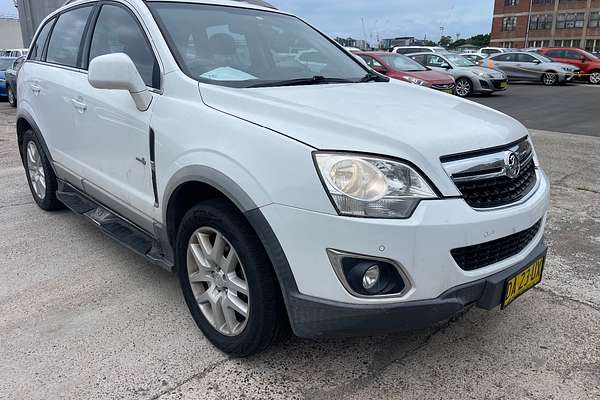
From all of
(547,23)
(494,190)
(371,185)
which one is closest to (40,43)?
(371,185)

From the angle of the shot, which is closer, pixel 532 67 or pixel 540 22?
A: pixel 532 67

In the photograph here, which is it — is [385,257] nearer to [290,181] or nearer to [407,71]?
[290,181]

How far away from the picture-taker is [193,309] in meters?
2.81

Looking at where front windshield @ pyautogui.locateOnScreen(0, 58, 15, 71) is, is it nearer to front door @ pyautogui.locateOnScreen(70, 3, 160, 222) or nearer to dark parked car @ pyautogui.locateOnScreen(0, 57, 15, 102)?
dark parked car @ pyautogui.locateOnScreen(0, 57, 15, 102)

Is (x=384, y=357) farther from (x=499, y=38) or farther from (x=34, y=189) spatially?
(x=499, y=38)

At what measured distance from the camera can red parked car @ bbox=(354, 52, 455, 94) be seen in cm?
1285

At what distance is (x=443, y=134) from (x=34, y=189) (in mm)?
4231

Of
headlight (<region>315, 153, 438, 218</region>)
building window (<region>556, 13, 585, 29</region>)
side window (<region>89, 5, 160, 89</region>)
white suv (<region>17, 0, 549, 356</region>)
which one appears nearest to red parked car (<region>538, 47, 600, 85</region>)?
white suv (<region>17, 0, 549, 356</region>)

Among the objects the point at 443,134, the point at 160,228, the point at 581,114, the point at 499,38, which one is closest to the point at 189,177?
the point at 160,228

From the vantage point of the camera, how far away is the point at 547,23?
6681cm

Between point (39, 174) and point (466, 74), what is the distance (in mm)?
14994

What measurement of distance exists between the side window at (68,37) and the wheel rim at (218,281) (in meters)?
2.07

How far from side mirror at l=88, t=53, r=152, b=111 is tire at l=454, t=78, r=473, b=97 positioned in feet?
51.6

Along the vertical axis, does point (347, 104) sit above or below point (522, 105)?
above
